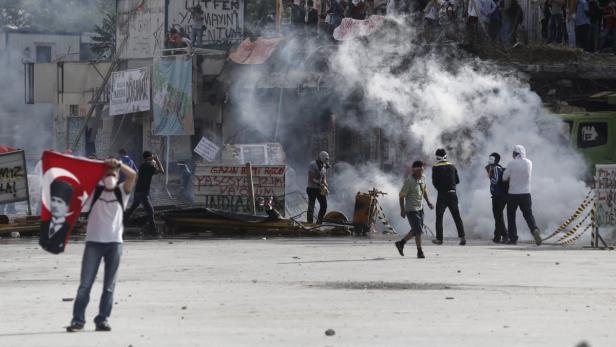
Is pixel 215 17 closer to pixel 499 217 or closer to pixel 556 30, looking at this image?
pixel 556 30

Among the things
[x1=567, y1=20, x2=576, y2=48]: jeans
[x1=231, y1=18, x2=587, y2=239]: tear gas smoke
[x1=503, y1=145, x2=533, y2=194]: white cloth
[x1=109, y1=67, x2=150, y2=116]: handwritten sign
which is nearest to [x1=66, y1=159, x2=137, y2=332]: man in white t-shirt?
[x1=503, y1=145, x2=533, y2=194]: white cloth

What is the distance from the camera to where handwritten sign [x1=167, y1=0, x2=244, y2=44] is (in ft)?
141

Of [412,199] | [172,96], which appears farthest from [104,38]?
[412,199]

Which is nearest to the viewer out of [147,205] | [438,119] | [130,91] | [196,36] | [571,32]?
[147,205]

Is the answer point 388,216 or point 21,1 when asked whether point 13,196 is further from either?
point 21,1

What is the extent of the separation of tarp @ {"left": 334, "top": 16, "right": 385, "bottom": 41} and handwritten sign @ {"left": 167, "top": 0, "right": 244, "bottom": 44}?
10.4 m

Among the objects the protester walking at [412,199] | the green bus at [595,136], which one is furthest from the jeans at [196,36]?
the protester walking at [412,199]

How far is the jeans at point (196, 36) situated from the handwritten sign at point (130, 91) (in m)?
2.18

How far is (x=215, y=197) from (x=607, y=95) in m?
8.28

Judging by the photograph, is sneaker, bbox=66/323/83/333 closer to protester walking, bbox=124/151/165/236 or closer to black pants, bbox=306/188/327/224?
protester walking, bbox=124/151/165/236

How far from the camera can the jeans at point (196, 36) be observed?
135 feet

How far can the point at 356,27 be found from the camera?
3262 centimetres

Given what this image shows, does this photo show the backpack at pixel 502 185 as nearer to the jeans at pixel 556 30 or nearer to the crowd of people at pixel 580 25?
the crowd of people at pixel 580 25

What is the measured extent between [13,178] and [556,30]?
13.9 metres
